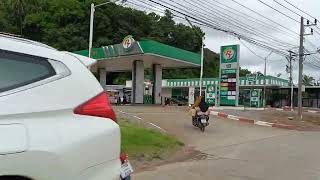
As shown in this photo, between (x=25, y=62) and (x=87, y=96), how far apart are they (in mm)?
510

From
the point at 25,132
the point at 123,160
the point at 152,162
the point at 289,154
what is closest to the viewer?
the point at 25,132

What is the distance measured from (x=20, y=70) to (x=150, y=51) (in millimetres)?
37646

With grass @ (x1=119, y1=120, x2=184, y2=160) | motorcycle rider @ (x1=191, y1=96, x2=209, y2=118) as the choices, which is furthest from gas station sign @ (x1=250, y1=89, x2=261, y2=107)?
grass @ (x1=119, y1=120, x2=184, y2=160)

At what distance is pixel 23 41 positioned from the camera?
12.2 feet

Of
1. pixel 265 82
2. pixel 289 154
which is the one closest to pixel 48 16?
pixel 265 82

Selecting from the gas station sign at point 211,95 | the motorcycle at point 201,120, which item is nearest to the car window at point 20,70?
the motorcycle at point 201,120

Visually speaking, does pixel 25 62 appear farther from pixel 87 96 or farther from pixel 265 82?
pixel 265 82

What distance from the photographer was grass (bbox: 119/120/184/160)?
12.5 metres

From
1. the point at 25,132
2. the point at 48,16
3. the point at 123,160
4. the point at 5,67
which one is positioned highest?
the point at 48,16

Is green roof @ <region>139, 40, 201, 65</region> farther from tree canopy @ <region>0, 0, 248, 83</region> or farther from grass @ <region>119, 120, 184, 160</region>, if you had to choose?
grass @ <region>119, 120, 184, 160</region>

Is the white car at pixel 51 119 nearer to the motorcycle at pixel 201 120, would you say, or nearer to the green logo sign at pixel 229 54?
the motorcycle at pixel 201 120

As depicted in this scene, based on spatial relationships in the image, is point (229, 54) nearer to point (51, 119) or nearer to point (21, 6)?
point (21, 6)

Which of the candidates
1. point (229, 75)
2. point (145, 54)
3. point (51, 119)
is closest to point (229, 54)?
point (229, 75)

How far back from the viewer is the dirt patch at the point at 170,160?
442 inches
